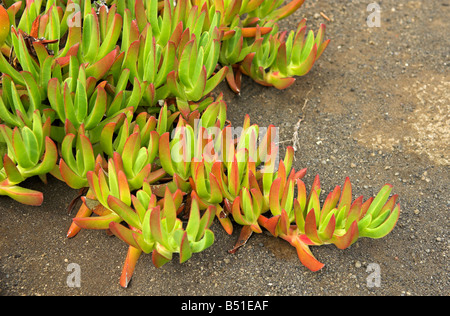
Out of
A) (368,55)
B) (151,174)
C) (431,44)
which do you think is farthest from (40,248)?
(431,44)

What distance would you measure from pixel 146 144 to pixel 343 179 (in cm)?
80

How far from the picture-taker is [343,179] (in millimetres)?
2270

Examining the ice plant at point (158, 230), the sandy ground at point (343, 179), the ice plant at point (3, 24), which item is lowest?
the sandy ground at point (343, 179)

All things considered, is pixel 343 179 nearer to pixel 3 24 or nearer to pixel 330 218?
pixel 330 218

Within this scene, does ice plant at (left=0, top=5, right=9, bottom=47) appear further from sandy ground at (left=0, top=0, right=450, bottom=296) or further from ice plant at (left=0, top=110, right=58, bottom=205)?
sandy ground at (left=0, top=0, right=450, bottom=296)

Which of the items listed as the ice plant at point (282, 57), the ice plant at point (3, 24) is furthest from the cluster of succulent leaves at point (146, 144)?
the ice plant at point (282, 57)

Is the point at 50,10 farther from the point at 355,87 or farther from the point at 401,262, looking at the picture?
the point at 401,262

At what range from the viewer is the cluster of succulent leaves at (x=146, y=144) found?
6.07 ft

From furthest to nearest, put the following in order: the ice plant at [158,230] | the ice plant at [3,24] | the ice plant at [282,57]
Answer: the ice plant at [282,57], the ice plant at [3,24], the ice plant at [158,230]

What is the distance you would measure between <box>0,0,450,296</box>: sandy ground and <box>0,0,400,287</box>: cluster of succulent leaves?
0.09 metres

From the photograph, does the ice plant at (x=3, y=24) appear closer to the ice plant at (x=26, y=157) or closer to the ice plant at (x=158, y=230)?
the ice plant at (x=26, y=157)

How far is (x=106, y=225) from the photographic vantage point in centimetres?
188

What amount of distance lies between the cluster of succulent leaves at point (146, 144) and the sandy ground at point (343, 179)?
88 millimetres

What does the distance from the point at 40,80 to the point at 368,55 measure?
1.62 m
